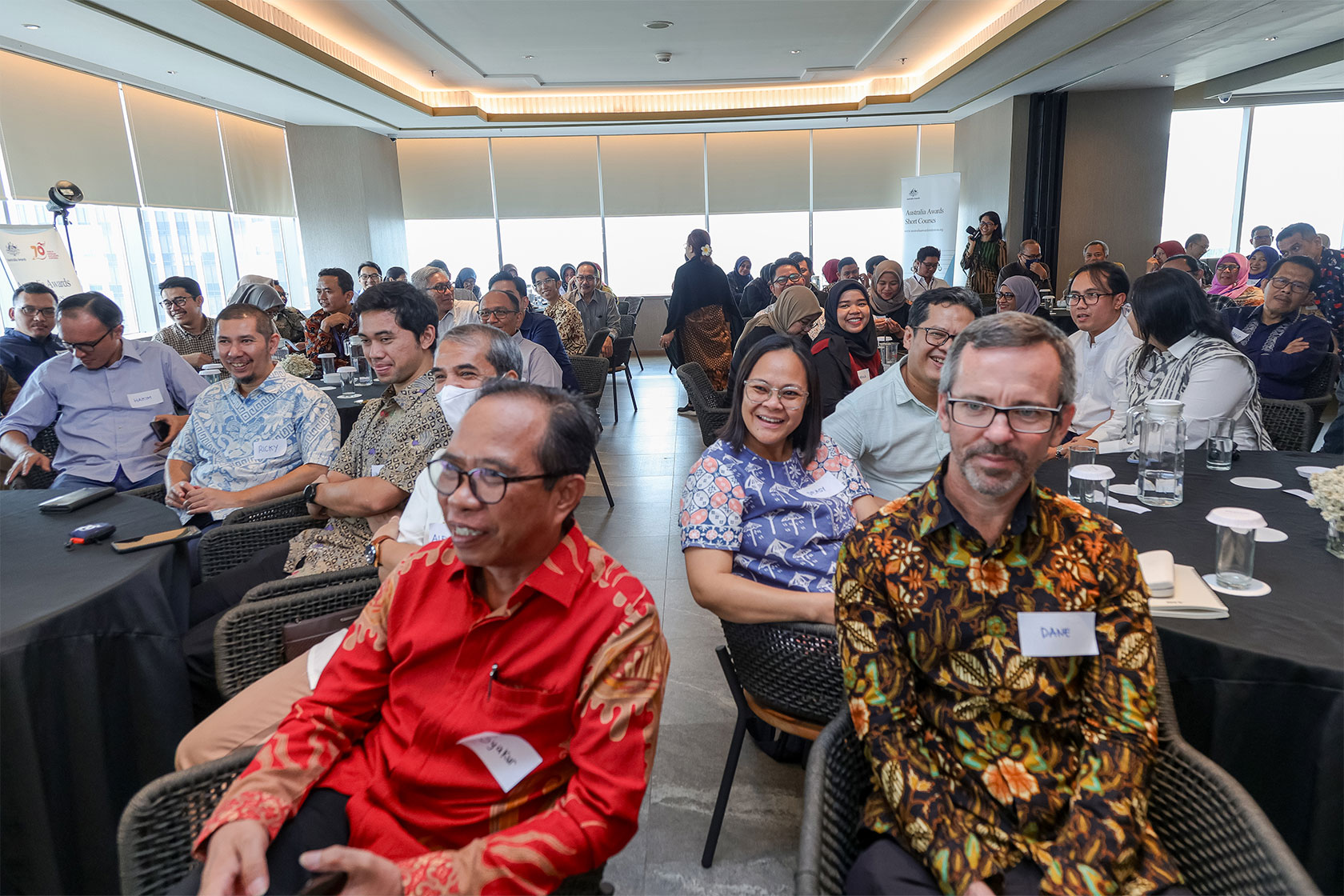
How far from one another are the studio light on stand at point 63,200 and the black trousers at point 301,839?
674 cm

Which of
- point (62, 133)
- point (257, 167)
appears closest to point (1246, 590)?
point (62, 133)

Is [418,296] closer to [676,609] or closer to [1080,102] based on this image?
[676,609]

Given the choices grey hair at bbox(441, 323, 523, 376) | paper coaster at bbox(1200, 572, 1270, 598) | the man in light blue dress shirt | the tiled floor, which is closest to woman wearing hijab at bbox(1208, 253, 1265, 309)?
the tiled floor

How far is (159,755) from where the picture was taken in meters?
1.90

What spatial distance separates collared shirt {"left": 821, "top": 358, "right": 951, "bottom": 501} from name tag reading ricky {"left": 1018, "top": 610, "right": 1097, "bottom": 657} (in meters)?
1.27

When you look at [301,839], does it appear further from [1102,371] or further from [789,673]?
[1102,371]

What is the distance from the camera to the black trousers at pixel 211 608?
6.91 feet

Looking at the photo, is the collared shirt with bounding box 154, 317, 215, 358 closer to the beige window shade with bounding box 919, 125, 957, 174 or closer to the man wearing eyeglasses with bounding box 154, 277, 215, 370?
the man wearing eyeglasses with bounding box 154, 277, 215, 370

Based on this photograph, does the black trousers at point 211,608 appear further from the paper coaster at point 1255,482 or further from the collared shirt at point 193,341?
the collared shirt at point 193,341

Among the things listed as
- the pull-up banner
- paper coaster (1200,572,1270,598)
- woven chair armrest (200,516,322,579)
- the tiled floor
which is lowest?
the tiled floor

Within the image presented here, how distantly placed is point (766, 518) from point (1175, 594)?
0.91 meters

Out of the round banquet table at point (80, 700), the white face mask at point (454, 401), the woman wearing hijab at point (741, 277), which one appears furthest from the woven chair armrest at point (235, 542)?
the woman wearing hijab at point (741, 277)

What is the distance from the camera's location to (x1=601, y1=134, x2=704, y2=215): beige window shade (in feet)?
41.7

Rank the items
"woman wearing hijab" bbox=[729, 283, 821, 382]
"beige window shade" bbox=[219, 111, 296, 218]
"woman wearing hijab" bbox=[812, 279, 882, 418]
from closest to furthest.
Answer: "woman wearing hijab" bbox=[812, 279, 882, 418] → "woman wearing hijab" bbox=[729, 283, 821, 382] → "beige window shade" bbox=[219, 111, 296, 218]
